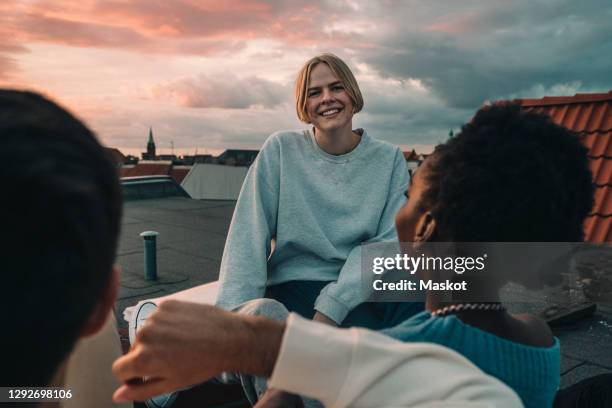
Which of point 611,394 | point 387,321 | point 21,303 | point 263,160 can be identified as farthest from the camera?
point 263,160

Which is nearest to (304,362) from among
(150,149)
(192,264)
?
(192,264)

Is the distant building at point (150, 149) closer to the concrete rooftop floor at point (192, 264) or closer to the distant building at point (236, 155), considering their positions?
the distant building at point (236, 155)

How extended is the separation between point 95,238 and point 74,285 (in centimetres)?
7

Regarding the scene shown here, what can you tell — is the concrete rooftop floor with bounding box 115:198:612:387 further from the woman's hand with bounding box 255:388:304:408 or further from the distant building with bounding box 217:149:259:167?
the distant building with bounding box 217:149:259:167

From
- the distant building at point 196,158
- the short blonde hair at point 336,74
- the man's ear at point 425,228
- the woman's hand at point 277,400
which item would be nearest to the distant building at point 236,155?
the distant building at point 196,158

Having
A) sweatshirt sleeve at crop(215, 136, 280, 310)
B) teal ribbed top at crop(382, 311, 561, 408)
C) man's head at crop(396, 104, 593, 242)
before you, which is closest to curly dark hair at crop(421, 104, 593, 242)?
man's head at crop(396, 104, 593, 242)

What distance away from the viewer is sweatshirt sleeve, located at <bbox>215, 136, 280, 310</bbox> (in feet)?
8.07

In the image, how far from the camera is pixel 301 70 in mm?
2848

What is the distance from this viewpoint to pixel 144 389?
38.4 inches

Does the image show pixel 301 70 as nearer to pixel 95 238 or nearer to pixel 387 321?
pixel 387 321

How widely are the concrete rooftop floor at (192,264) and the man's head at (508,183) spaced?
2.39 meters

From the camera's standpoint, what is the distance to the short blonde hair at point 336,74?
2.78 meters

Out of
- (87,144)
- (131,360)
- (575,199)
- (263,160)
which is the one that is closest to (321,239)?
(263,160)

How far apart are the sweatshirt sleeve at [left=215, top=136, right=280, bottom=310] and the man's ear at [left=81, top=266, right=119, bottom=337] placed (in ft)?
4.69
